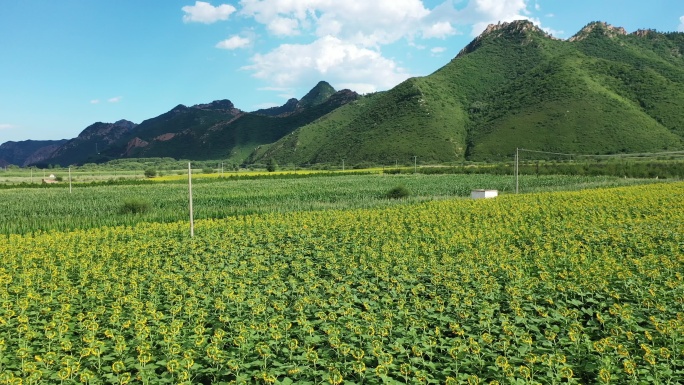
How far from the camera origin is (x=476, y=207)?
22.2 meters

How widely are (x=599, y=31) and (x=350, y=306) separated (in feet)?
530

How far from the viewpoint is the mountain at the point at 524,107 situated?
279ft

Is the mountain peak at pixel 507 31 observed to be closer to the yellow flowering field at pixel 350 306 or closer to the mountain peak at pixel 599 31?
the mountain peak at pixel 599 31

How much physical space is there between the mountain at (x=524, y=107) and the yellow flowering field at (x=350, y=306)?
7808 centimetres

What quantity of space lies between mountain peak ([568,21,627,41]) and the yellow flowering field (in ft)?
487

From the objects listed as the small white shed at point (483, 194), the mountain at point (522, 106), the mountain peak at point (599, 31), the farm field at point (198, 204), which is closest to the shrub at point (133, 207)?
the farm field at point (198, 204)

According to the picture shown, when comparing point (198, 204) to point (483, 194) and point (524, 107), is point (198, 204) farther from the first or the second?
point (524, 107)

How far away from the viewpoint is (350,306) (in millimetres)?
7492

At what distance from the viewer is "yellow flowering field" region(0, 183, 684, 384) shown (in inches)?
215

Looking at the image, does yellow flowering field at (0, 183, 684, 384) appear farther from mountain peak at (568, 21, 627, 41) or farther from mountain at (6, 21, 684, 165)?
mountain peak at (568, 21, 627, 41)

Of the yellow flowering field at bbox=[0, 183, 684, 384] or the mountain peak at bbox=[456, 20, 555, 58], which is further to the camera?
the mountain peak at bbox=[456, 20, 555, 58]

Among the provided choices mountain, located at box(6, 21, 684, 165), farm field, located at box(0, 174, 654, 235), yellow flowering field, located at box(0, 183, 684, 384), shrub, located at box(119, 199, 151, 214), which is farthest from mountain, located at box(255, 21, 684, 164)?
yellow flowering field, located at box(0, 183, 684, 384)

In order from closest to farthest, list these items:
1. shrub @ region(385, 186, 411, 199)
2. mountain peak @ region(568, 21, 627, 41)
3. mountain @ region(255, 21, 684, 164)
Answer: shrub @ region(385, 186, 411, 199) < mountain @ region(255, 21, 684, 164) < mountain peak @ region(568, 21, 627, 41)

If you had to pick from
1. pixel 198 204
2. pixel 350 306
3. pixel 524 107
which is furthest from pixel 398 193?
pixel 524 107
